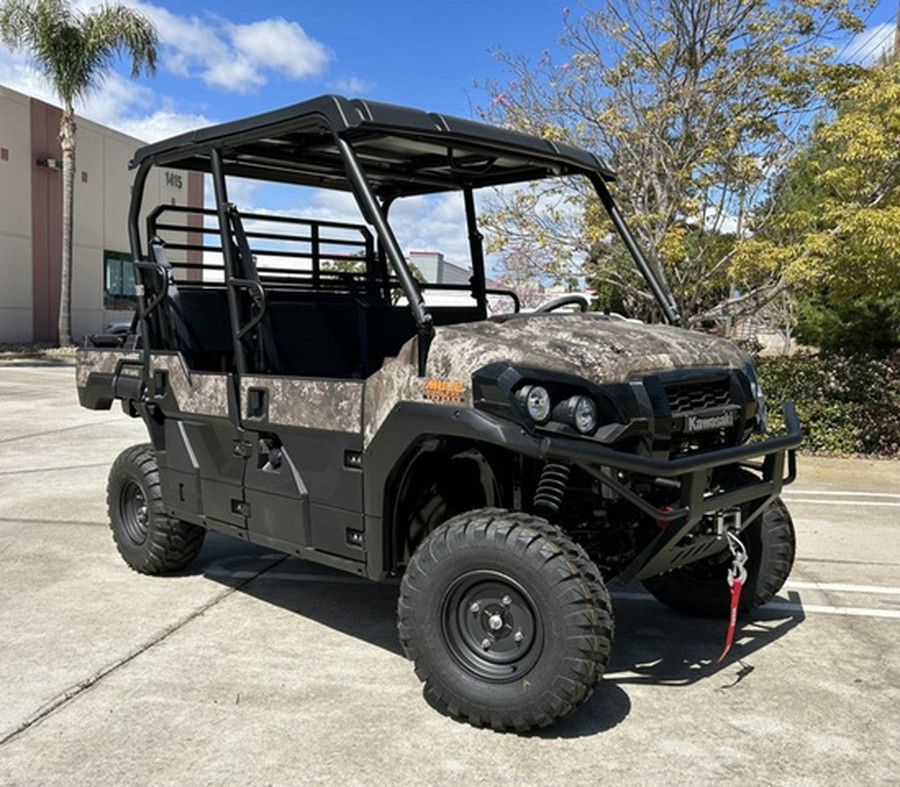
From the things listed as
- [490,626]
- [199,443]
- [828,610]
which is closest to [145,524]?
[199,443]

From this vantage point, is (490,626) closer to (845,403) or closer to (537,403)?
(537,403)

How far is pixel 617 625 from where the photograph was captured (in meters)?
4.50

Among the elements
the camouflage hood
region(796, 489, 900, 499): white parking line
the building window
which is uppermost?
the building window

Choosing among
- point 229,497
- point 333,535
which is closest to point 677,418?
point 333,535

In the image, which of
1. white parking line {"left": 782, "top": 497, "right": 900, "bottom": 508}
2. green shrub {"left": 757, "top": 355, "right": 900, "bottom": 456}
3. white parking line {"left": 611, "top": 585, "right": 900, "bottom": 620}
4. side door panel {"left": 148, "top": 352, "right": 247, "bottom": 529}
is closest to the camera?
side door panel {"left": 148, "top": 352, "right": 247, "bottom": 529}

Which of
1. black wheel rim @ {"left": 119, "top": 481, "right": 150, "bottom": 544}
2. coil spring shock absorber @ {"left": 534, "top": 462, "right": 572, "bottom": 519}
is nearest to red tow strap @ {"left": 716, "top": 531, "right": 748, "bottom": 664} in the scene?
coil spring shock absorber @ {"left": 534, "top": 462, "right": 572, "bottom": 519}

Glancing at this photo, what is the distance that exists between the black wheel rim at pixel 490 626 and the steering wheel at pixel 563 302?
1519mm

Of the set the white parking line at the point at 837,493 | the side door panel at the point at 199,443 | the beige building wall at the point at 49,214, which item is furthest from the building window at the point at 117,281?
the side door panel at the point at 199,443

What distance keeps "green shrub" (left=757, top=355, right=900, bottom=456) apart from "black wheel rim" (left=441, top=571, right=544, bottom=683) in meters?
7.48

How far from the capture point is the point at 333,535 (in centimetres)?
382

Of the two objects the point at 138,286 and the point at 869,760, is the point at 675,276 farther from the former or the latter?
the point at 869,760

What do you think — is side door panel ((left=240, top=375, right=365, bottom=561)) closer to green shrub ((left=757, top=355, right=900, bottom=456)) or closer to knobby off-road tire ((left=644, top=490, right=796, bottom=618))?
knobby off-road tire ((left=644, top=490, right=796, bottom=618))

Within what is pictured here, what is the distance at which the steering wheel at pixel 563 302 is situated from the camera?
Result: 14.5ft

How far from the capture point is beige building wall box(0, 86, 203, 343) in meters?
24.1
